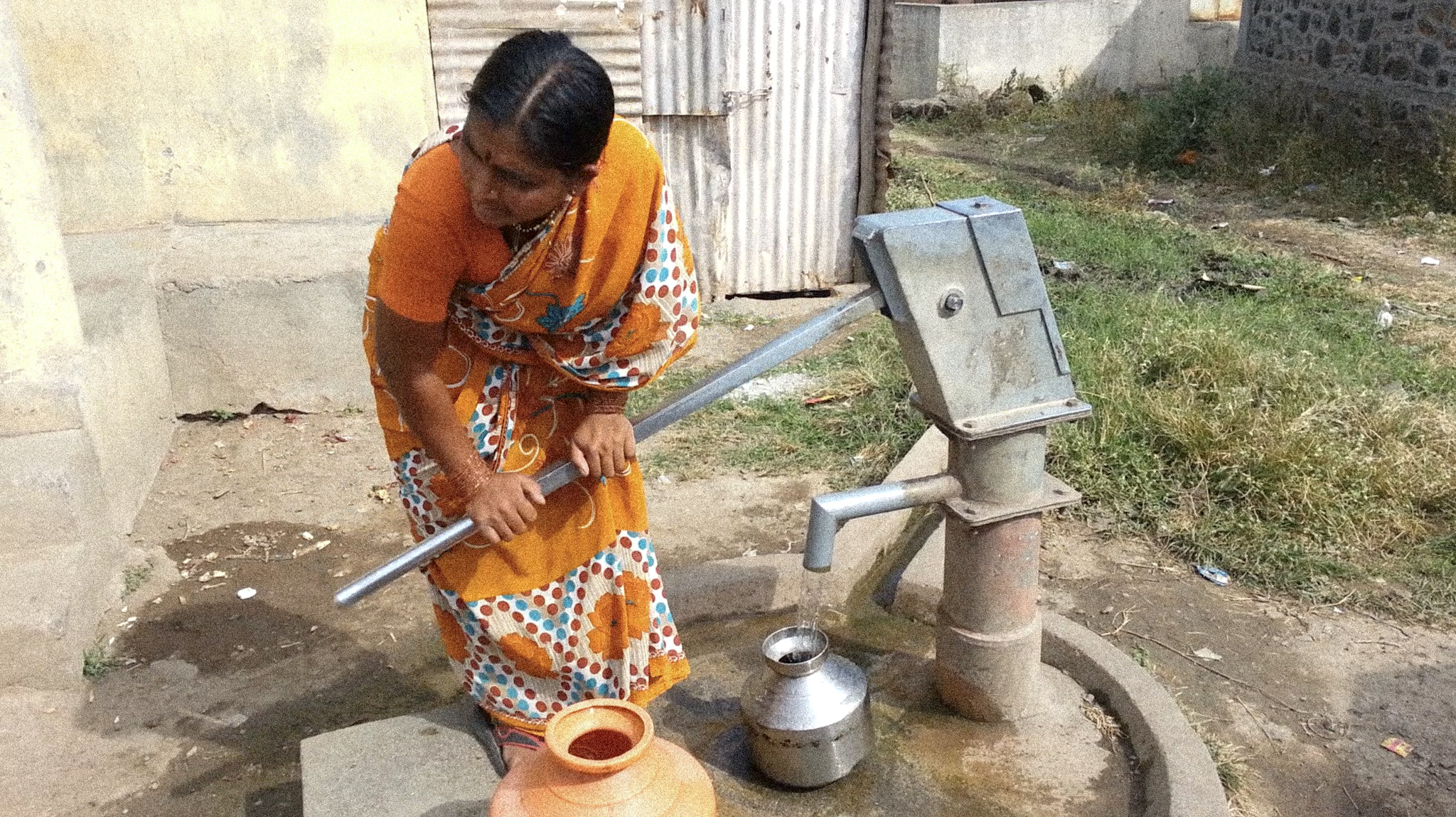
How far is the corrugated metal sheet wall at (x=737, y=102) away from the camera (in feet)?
16.4

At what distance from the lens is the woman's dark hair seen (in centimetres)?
149

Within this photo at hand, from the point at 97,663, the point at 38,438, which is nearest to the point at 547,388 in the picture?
the point at 97,663

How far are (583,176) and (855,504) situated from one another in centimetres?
82

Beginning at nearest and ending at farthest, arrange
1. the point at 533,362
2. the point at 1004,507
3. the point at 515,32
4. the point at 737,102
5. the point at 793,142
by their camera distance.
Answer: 1. the point at 533,362
2. the point at 1004,507
3. the point at 515,32
4. the point at 737,102
5. the point at 793,142

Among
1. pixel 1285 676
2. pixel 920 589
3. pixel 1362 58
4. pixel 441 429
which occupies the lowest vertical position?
pixel 1285 676

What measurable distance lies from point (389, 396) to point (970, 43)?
1121 cm

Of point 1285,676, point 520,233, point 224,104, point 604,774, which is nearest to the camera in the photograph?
point 604,774

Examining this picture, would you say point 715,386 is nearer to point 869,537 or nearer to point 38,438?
point 869,537

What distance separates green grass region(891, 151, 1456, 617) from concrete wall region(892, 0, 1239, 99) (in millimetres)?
7687

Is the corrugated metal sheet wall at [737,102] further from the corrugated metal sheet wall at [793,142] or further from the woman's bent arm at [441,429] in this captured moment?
the woman's bent arm at [441,429]

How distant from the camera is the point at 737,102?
5621mm

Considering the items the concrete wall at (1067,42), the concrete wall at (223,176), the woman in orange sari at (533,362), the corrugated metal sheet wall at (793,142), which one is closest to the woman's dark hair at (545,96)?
the woman in orange sari at (533,362)

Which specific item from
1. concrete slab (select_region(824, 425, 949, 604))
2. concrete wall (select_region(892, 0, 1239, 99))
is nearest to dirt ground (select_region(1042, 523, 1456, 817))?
concrete slab (select_region(824, 425, 949, 604))

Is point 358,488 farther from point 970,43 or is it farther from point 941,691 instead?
point 970,43
